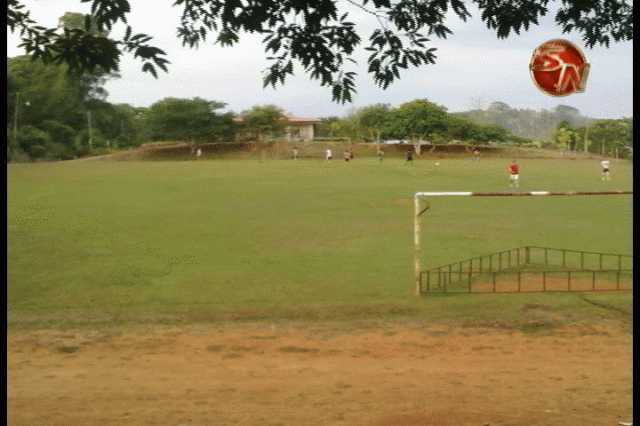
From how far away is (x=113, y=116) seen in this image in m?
47.0

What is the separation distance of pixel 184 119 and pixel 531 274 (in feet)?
147

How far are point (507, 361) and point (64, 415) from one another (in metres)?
4.68

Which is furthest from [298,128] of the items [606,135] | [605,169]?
[605,169]

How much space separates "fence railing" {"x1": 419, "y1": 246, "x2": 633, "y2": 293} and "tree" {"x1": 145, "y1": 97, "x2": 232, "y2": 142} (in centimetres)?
4176

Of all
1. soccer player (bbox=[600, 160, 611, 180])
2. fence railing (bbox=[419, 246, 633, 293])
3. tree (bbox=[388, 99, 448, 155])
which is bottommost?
fence railing (bbox=[419, 246, 633, 293])

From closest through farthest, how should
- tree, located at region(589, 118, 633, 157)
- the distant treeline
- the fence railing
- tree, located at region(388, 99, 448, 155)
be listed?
the fence railing
the distant treeline
tree, located at region(589, 118, 633, 157)
tree, located at region(388, 99, 448, 155)

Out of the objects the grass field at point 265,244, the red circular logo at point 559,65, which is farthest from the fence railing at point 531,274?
the red circular logo at point 559,65

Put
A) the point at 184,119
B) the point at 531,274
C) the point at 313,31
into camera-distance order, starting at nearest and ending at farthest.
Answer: the point at 313,31 < the point at 531,274 < the point at 184,119

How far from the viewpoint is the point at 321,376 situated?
739 centimetres

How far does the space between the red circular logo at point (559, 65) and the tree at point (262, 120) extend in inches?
2164

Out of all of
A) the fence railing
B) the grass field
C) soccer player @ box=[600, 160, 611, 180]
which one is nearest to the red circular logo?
the grass field

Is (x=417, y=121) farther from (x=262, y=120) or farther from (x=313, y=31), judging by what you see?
(x=313, y=31)

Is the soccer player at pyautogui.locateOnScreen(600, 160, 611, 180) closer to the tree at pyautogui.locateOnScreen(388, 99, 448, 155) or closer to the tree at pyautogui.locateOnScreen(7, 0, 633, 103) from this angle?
the tree at pyautogui.locateOnScreen(388, 99, 448, 155)

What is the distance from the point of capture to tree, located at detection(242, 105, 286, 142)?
61.6 meters
